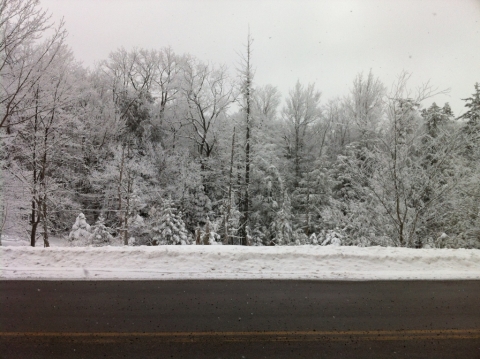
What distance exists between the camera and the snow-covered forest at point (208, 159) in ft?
49.9

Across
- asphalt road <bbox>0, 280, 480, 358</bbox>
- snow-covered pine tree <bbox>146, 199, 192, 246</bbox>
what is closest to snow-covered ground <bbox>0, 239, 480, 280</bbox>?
asphalt road <bbox>0, 280, 480, 358</bbox>

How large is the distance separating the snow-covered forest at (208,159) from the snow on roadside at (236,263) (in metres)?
4.56

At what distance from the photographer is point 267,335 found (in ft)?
15.0

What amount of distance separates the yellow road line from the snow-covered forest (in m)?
8.02

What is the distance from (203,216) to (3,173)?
53.4 feet

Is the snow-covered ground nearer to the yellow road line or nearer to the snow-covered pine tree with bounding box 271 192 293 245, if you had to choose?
the yellow road line

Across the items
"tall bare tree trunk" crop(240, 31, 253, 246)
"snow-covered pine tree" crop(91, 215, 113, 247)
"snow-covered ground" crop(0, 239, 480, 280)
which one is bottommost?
"snow-covered pine tree" crop(91, 215, 113, 247)

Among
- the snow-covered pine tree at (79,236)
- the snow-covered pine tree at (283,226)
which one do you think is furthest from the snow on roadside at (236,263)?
the snow-covered pine tree at (283,226)

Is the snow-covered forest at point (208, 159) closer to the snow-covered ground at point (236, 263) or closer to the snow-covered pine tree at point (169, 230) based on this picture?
the snow-covered pine tree at point (169, 230)

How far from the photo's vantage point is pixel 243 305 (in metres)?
5.71

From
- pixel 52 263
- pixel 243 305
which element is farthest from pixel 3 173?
pixel 243 305

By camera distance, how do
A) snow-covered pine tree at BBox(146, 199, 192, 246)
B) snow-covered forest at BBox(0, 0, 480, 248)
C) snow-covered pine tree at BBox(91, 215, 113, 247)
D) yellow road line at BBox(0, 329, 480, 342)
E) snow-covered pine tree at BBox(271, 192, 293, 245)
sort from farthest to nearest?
snow-covered pine tree at BBox(271, 192, 293, 245), snow-covered pine tree at BBox(146, 199, 192, 246), snow-covered pine tree at BBox(91, 215, 113, 247), snow-covered forest at BBox(0, 0, 480, 248), yellow road line at BBox(0, 329, 480, 342)

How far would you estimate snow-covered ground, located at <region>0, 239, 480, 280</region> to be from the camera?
760 cm

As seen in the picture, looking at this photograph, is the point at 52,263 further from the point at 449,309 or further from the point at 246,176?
the point at 246,176
